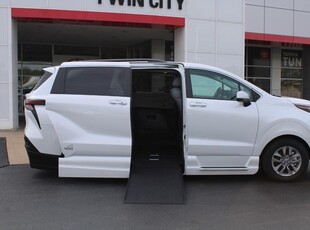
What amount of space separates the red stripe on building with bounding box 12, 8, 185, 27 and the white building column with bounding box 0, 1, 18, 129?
348 millimetres

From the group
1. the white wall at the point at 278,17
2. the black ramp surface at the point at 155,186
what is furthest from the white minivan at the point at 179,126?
the white wall at the point at 278,17

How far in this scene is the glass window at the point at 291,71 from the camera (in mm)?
24172

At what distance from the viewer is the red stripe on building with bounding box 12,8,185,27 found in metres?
15.3

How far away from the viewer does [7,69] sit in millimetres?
15211

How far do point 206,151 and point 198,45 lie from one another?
10688 millimetres

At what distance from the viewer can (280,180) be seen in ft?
23.9

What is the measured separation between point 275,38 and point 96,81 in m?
14.8

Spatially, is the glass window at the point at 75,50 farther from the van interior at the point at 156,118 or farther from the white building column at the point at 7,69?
the van interior at the point at 156,118

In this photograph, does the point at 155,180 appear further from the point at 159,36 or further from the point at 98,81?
the point at 159,36

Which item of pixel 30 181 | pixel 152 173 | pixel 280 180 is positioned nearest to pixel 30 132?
pixel 30 181

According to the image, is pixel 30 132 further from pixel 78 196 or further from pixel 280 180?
pixel 280 180

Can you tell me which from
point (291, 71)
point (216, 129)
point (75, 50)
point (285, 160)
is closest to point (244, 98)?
point (216, 129)

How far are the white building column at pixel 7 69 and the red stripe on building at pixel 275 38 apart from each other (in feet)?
32.5

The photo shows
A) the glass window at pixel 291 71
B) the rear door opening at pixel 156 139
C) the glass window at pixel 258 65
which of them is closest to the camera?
the rear door opening at pixel 156 139
